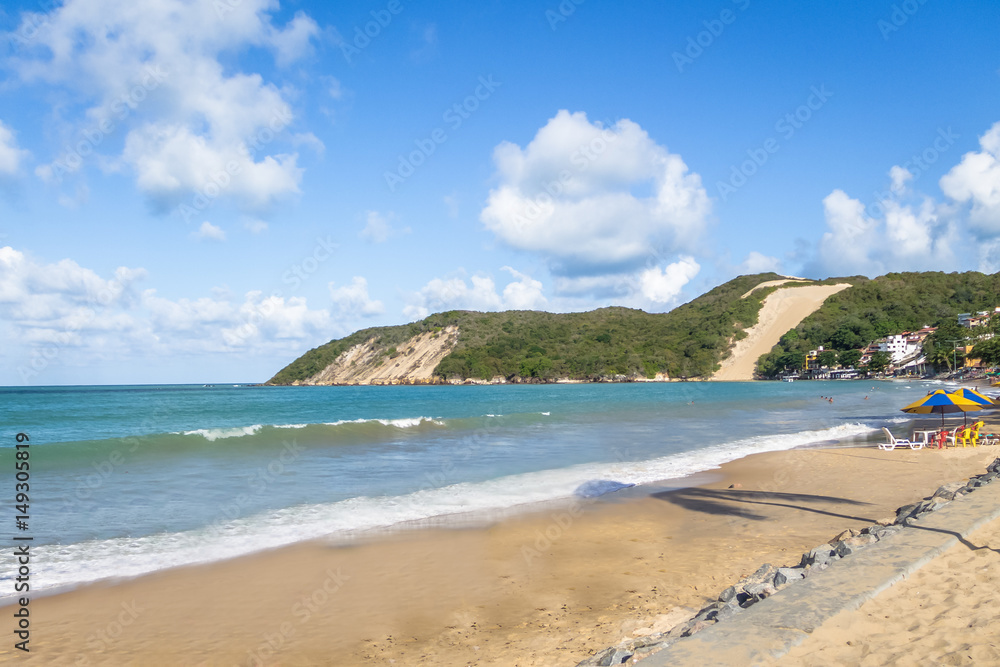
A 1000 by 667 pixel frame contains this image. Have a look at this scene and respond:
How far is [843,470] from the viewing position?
14641 mm

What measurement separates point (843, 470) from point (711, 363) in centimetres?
14310

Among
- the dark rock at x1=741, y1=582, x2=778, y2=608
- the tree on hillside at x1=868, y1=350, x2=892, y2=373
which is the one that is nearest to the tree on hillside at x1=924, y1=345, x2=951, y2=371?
the tree on hillside at x1=868, y1=350, x2=892, y2=373

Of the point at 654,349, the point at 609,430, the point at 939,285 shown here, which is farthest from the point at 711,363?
the point at 609,430

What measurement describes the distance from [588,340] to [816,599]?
16271cm

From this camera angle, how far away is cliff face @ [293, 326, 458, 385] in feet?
551

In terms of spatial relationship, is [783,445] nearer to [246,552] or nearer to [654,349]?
[246,552]

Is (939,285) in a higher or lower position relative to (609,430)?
higher

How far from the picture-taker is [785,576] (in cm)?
548

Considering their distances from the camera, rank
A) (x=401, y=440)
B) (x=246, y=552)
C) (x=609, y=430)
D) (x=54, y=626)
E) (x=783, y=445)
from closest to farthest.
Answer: (x=54, y=626)
(x=246, y=552)
(x=783, y=445)
(x=401, y=440)
(x=609, y=430)

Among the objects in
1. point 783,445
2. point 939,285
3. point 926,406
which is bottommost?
point 783,445

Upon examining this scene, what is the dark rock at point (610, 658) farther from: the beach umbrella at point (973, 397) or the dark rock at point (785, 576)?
the beach umbrella at point (973, 397)

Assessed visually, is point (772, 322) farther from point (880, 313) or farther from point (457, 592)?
point (457, 592)

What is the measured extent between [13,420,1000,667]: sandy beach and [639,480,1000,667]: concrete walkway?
5.24 feet

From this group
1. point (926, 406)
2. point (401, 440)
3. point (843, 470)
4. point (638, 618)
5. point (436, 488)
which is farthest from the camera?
point (401, 440)
